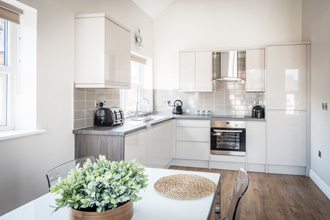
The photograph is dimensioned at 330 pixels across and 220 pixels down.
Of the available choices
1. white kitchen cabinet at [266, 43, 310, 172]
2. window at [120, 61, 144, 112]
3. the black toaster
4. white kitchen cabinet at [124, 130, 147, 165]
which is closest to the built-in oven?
white kitchen cabinet at [266, 43, 310, 172]

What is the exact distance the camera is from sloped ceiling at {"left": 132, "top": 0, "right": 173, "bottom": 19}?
476 cm

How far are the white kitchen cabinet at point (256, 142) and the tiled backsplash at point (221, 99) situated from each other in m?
0.58

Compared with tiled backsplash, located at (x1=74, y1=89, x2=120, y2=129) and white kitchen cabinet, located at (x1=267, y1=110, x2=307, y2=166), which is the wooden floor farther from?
tiled backsplash, located at (x1=74, y1=89, x2=120, y2=129)

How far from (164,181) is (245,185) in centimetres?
47

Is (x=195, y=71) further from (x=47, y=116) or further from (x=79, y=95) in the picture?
(x=47, y=116)

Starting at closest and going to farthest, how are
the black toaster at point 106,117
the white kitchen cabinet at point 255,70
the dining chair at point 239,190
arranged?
the dining chair at point 239,190, the black toaster at point 106,117, the white kitchen cabinet at point 255,70

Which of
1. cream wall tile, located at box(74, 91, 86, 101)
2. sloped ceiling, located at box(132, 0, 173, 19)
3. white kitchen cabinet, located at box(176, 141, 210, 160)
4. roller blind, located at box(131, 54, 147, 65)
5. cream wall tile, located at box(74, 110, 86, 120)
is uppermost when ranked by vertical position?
sloped ceiling, located at box(132, 0, 173, 19)

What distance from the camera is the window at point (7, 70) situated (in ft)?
7.48

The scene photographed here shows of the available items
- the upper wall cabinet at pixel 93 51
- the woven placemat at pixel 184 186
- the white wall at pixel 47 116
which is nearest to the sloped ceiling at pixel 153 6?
the white wall at pixel 47 116

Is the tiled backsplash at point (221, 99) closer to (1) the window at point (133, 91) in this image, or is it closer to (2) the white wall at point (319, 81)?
(1) the window at point (133, 91)

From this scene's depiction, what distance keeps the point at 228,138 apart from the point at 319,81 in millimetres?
1635

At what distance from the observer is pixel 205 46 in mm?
5254

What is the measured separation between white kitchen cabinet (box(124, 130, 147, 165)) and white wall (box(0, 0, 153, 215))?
60 centimetres

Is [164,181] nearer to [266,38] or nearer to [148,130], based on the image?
[148,130]
